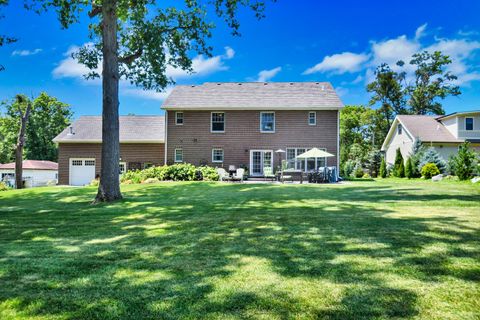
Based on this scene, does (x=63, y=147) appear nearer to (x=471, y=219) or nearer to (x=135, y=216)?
(x=135, y=216)

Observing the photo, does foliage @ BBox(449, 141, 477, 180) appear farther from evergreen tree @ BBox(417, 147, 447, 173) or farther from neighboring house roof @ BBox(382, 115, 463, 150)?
neighboring house roof @ BBox(382, 115, 463, 150)

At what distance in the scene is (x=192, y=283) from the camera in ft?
9.64

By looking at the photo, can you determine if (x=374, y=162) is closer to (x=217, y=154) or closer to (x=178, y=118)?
(x=217, y=154)

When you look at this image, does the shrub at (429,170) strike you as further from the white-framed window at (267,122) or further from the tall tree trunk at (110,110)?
the tall tree trunk at (110,110)

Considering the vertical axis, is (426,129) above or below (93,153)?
above

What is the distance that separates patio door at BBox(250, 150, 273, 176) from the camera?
22766 mm

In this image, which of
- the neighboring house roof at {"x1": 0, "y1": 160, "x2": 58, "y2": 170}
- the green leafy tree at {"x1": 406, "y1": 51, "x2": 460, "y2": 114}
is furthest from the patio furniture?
the neighboring house roof at {"x1": 0, "y1": 160, "x2": 58, "y2": 170}

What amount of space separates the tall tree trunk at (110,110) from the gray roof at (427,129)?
24315 millimetres

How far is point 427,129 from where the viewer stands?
2823 centimetres

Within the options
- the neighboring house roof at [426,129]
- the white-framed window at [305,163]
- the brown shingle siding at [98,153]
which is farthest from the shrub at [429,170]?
the brown shingle siding at [98,153]

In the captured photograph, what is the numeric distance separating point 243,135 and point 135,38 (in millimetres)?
10915

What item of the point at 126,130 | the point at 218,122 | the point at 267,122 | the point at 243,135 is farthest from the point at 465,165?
the point at 126,130

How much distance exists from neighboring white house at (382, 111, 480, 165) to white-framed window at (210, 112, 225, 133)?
1553 cm

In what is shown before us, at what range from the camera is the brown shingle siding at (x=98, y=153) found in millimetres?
24375
